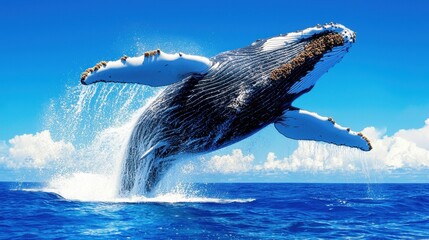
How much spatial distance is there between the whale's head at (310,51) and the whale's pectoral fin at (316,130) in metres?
1.41

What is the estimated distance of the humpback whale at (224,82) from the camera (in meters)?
8.66

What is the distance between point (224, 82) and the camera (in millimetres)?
9125

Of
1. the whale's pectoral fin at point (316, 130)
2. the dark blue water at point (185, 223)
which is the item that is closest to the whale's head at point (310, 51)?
the whale's pectoral fin at point (316, 130)

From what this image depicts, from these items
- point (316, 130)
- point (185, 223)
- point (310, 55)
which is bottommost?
point (185, 223)

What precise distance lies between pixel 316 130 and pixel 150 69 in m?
4.63

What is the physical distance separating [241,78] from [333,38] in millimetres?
1960

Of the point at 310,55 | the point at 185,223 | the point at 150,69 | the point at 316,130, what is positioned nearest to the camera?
the point at 185,223

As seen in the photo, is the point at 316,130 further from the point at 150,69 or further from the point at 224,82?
the point at 150,69

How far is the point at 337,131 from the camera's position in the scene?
35.8 feet

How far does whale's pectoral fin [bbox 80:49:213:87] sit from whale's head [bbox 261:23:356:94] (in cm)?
156

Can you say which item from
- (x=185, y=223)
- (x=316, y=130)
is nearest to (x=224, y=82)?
(x=185, y=223)

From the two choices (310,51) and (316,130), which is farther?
(316,130)

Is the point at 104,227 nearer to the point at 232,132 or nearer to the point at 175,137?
the point at 175,137

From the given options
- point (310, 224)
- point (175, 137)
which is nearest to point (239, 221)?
point (310, 224)
